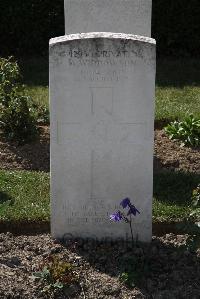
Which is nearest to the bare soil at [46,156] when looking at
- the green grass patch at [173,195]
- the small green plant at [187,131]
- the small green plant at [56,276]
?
the small green plant at [187,131]

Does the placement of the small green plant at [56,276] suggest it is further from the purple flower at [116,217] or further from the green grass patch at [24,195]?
the green grass patch at [24,195]

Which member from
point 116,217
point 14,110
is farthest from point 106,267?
point 14,110

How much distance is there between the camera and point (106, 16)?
21.1 feet

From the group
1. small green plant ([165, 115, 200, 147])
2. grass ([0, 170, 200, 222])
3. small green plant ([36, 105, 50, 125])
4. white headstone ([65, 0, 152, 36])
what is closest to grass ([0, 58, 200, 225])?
grass ([0, 170, 200, 222])

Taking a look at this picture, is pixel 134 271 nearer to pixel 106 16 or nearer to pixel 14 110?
pixel 106 16

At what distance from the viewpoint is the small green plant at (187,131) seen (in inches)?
284

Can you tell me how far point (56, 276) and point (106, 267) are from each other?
390 millimetres

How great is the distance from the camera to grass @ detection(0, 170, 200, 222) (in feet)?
18.1

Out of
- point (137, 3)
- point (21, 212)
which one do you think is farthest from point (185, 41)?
point (21, 212)

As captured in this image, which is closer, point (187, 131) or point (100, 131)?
point (100, 131)

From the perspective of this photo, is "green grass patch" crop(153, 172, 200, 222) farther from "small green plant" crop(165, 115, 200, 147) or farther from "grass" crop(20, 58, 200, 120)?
"grass" crop(20, 58, 200, 120)

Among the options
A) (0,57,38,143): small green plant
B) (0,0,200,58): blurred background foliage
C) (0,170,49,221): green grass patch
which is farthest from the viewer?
(0,0,200,58): blurred background foliage

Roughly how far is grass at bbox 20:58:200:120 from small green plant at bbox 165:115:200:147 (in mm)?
347

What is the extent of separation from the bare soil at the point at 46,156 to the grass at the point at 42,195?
320 millimetres
